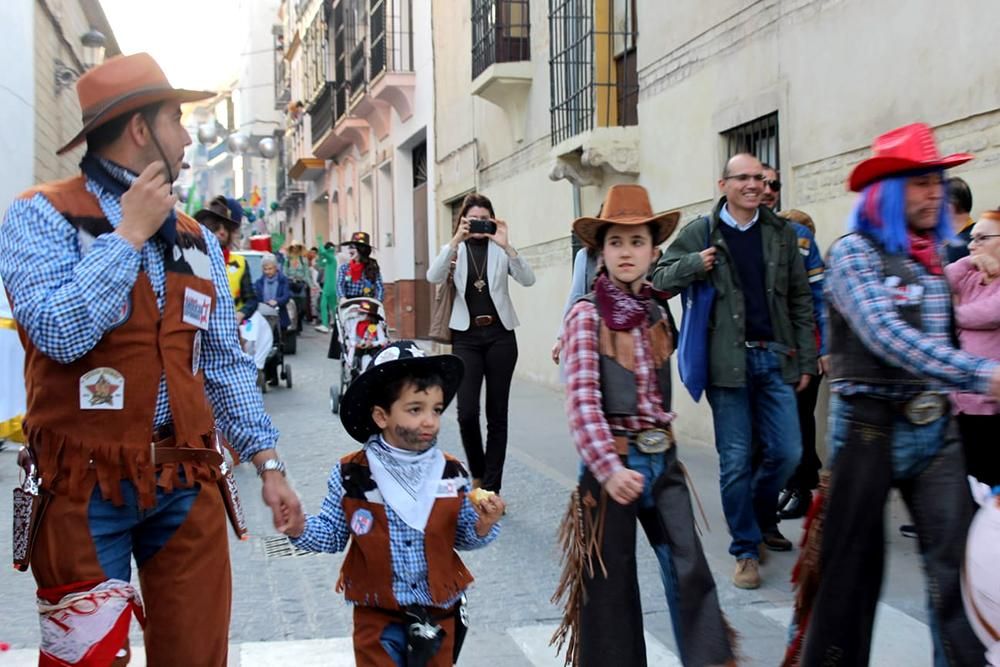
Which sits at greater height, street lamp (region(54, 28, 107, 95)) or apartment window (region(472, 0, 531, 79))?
street lamp (region(54, 28, 107, 95))

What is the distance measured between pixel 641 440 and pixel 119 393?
1.76m

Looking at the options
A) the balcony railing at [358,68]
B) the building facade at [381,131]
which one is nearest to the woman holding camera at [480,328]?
the building facade at [381,131]

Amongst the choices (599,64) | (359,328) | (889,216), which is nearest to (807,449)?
(889,216)

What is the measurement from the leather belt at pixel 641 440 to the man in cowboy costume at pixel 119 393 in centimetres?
139

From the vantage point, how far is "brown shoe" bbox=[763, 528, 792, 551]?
6.04m

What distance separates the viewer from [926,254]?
3.61 m

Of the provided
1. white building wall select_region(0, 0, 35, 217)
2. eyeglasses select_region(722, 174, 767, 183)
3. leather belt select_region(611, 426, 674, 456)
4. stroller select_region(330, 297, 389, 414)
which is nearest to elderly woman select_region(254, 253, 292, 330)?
white building wall select_region(0, 0, 35, 217)

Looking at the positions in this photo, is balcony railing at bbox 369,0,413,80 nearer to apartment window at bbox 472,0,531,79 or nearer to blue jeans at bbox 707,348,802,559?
apartment window at bbox 472,0,531,79

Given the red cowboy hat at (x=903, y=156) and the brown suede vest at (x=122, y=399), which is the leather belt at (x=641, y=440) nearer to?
the red cowboy hat at (x=903, y=156)

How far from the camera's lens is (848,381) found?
368 cm

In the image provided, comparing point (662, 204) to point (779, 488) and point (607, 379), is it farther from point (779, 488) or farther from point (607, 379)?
point (607, 379)

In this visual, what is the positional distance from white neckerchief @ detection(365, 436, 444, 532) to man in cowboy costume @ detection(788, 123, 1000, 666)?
130 cm

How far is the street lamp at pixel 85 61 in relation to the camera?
17906mm

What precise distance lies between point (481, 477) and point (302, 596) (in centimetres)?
200
